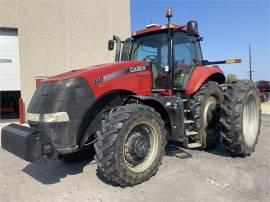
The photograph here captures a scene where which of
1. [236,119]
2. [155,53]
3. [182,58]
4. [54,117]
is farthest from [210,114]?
[54,117]

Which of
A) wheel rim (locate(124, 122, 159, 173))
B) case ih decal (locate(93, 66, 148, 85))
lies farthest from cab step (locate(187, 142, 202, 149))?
case ih decal (locate(93, 66, 148, 85))

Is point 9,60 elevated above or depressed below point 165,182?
above

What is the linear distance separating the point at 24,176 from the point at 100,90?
195 centimetres

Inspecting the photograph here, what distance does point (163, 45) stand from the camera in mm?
5133

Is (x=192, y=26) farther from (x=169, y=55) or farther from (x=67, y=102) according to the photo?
(x=67, y=102)

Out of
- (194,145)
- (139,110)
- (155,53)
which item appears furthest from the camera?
(155,53)

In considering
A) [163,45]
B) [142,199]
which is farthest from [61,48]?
[142,199]

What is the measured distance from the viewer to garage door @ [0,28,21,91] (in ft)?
41.1

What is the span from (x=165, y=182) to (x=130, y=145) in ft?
2.38

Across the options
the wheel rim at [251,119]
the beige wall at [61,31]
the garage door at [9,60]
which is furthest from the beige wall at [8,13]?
the wheel rim at [251,119]

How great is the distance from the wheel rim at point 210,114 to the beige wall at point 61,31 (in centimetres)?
956

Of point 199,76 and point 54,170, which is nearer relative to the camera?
point 54,170

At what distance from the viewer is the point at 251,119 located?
5.67m

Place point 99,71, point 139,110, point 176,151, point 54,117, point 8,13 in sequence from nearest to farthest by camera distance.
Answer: point 54,117
point 139,110
point 99,71
point 176,151
point 8,13
